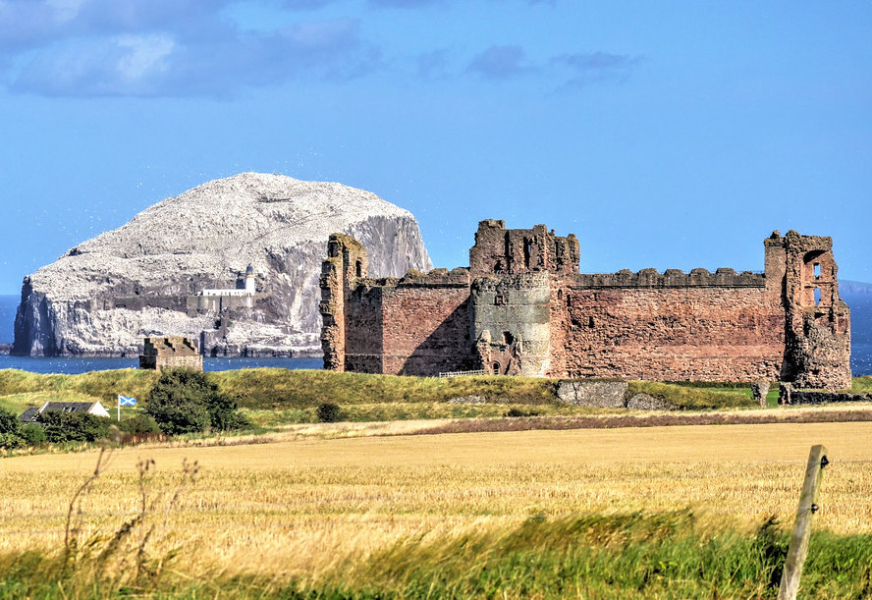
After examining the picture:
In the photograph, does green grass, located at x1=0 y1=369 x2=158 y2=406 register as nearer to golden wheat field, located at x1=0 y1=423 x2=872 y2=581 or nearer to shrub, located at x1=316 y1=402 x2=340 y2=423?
shrub, located at x1=316 y1=402 x2=340 y2=423

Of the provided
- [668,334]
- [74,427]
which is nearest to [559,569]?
[74,427]

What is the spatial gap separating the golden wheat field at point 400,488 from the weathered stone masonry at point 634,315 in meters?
19.7

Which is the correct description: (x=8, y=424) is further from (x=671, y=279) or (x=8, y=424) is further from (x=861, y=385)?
(x=861, y=385)

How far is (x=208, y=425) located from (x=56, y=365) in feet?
407

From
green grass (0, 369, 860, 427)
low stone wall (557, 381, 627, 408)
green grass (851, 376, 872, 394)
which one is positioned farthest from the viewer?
green grass (851, 376, 872, 394)

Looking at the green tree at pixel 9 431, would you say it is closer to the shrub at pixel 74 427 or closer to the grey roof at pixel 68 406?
the shrub at pixel 74 427

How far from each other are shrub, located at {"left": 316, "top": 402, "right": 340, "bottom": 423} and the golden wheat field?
27.4ft

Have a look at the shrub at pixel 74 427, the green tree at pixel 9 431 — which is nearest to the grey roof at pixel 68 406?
the shrub at pixel 74 427

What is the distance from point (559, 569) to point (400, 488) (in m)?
7.64

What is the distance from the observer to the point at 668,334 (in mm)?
52375

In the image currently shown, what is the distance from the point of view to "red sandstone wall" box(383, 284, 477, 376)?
2067 inches

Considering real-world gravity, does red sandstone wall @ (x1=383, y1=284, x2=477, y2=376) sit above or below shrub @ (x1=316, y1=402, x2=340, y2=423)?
above

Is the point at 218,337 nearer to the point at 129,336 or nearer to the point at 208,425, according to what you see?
the point at 129,336

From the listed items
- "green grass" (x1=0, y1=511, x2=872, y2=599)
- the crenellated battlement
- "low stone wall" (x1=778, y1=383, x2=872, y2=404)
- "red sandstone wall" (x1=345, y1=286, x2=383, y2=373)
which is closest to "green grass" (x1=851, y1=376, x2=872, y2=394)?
"low stone wall" (x1=778, y1=383, x2=872, y2=404)
